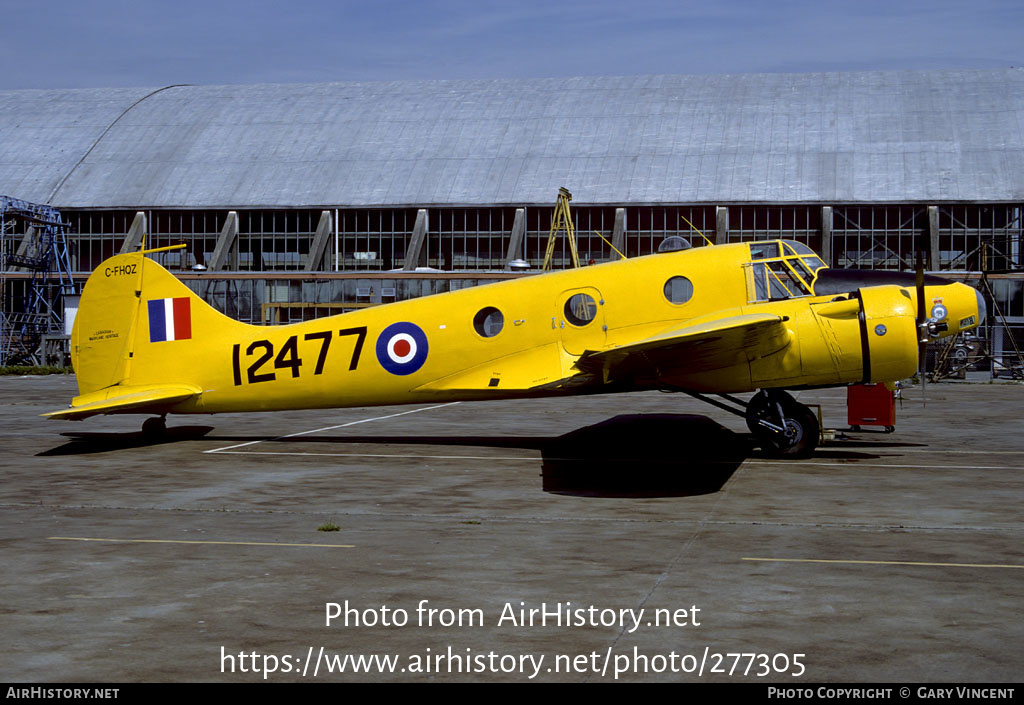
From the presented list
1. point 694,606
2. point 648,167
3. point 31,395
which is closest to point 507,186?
point 648,167

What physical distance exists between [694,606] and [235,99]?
2970 inches

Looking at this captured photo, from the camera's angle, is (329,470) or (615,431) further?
(615,431)

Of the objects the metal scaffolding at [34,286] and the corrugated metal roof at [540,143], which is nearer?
the corrugated metal roof at [540,143]

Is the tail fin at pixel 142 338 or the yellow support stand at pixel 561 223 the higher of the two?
the yellow support stand at pixel 561 223

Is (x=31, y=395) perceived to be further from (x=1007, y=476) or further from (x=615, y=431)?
(x=1007, y=476)

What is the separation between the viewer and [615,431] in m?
22.5

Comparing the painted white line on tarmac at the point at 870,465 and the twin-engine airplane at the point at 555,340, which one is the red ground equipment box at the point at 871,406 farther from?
the painted white line on tarmac at the point at 870,465

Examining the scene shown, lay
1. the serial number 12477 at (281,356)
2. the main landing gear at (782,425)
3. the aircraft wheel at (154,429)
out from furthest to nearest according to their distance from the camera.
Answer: the aircraft wheel at (154,429) → the serial number 12477 at (281,356) → the main landing gear at (782,425)

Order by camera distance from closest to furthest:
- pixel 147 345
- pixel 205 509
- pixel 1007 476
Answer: pixel 205 509
pixel 1007 476
pixel 147 345

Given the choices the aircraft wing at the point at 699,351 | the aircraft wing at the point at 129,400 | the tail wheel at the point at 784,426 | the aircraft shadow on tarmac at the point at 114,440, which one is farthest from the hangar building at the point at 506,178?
the aircraft wing at the point at 699,351

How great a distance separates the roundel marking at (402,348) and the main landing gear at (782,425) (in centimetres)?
522

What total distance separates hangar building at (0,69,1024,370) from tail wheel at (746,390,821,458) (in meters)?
42.7

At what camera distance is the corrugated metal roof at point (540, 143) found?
6262 centimetres

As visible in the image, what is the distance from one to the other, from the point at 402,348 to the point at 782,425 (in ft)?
23.8
